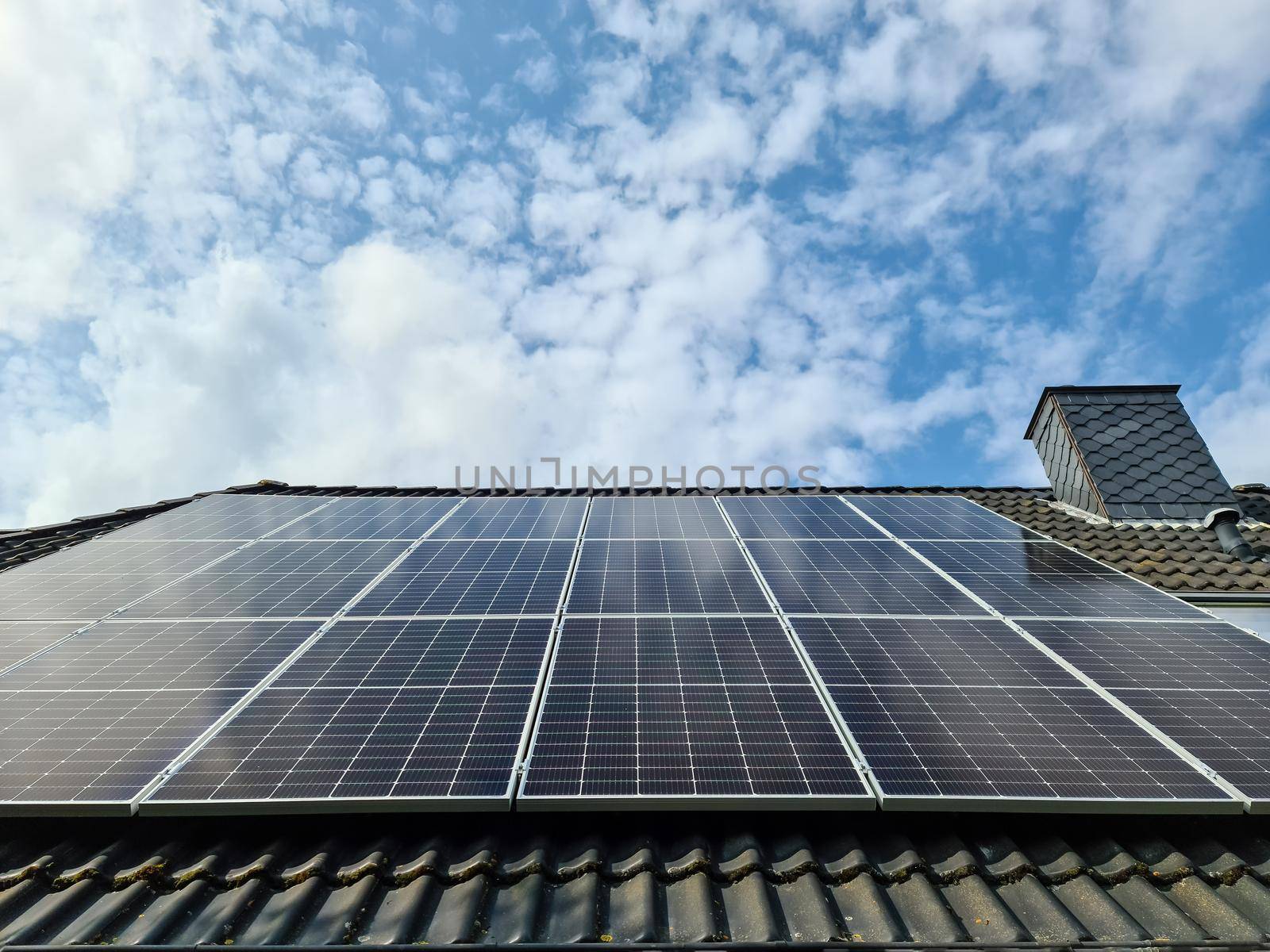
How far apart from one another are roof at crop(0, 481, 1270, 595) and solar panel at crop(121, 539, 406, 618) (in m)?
3.85

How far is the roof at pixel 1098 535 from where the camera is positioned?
28.3 ft

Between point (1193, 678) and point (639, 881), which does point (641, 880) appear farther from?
point (1193, 678)

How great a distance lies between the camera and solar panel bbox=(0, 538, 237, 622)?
293 inches

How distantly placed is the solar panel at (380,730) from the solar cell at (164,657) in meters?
0.42

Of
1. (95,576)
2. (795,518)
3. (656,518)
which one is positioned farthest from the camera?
(795,518)

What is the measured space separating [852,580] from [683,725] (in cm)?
379

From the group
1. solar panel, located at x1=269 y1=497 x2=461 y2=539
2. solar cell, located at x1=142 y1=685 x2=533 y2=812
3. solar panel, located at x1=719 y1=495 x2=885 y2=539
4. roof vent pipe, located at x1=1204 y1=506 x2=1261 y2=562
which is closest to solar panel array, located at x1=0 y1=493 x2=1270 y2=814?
solar cell, located at x1=142 y1=685 x2=533 y2=812

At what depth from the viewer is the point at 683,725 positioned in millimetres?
5156

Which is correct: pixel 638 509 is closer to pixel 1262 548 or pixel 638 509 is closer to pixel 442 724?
pixel 442 724

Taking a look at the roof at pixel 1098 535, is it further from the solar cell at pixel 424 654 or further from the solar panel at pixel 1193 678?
the solar cell at pixel 424 654

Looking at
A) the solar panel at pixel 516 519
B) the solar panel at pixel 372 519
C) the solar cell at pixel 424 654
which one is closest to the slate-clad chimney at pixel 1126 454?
the solar panel at pixel 516 519

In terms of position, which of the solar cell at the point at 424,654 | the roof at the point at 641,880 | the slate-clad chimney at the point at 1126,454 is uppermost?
the slate-clad chimney at the point at 1126,454

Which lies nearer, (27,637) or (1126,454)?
(27,637)

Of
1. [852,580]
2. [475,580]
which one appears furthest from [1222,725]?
[475,580]
